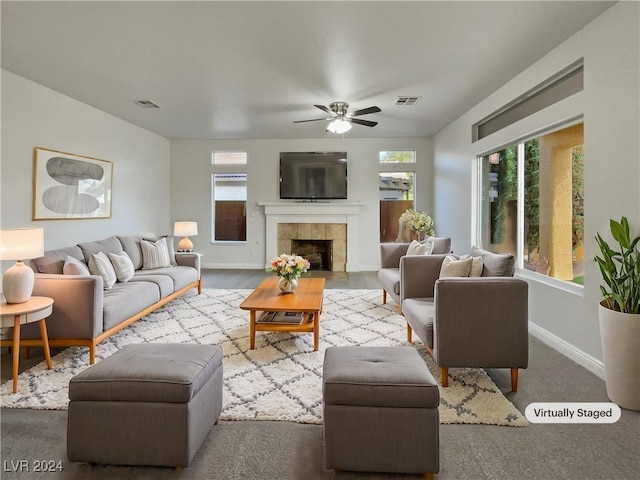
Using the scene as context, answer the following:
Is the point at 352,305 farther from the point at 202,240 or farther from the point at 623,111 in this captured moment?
the point at 202,240

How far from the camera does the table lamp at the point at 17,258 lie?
264 cm

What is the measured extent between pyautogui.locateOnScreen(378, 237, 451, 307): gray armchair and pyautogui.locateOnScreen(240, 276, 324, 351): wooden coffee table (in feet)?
2.89

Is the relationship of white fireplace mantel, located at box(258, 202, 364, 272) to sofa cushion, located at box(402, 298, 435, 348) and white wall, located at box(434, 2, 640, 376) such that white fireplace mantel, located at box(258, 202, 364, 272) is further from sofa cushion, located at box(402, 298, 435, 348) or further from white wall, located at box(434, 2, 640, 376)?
sofa cushion, located at box(402, 298, 435, 348)

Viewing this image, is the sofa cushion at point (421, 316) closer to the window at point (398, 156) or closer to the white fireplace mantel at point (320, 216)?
the white fireplace mantel at point (320, 216)

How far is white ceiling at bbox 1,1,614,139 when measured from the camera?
2.63 meters

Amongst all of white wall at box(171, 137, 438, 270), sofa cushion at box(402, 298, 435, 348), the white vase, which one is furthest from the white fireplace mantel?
sofa cushion at box(402, 298, 435, 348)

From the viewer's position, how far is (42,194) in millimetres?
4168

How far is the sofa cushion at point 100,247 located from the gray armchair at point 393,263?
339 centimetres

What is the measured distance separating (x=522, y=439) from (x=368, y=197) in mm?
5918

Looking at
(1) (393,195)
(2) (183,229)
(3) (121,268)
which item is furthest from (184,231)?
(1) (393,195)

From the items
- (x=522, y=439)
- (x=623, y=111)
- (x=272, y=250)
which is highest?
(x=623, y=111)

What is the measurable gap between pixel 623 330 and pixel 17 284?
4.13 m

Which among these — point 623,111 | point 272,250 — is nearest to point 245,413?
point 623,111

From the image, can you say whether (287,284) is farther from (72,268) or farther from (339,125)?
(339,125)
